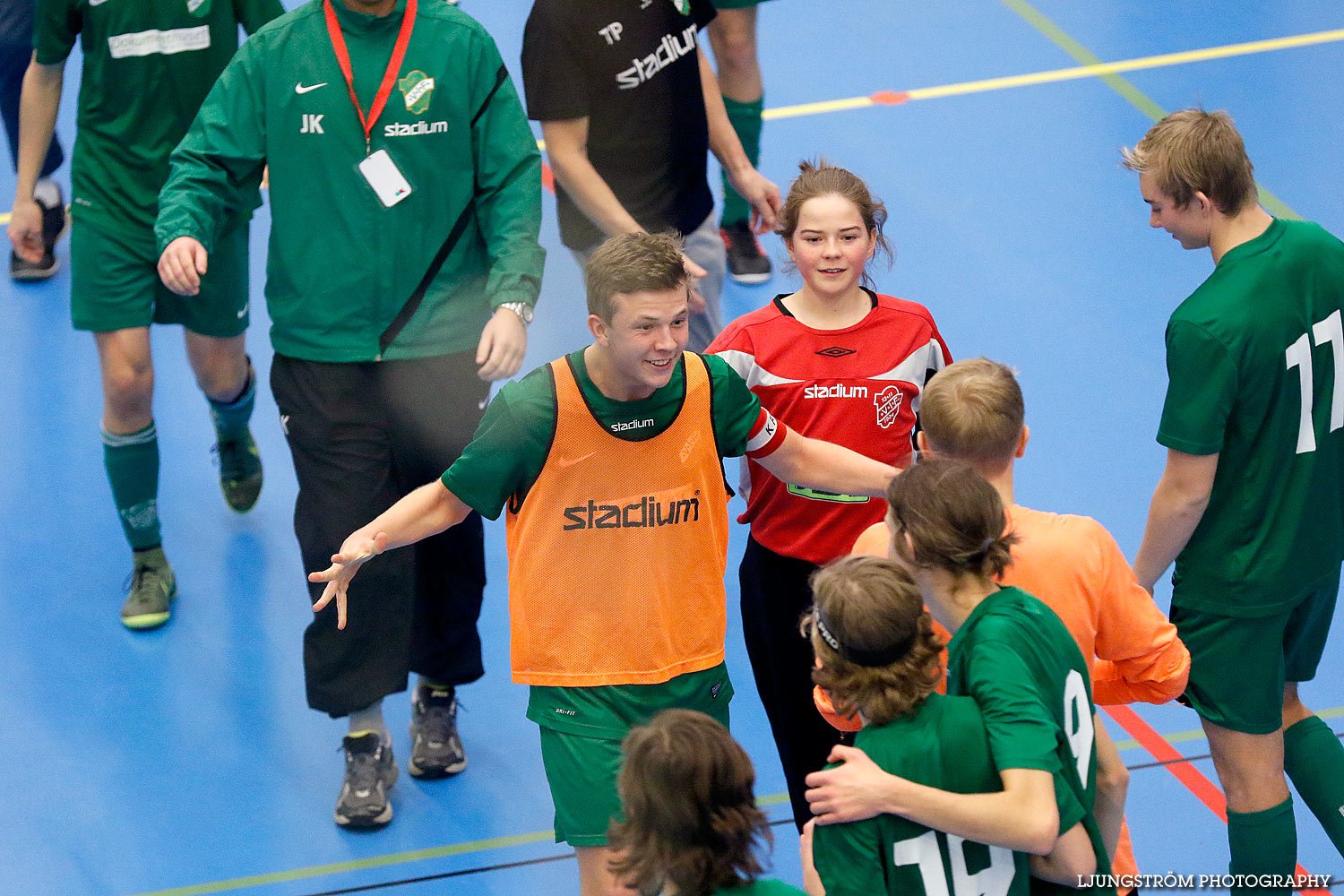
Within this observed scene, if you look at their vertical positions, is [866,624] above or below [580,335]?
below

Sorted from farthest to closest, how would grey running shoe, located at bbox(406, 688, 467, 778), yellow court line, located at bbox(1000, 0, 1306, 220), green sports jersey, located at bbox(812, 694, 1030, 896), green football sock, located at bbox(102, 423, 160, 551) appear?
yellow court line, located at bbox(1000, 0, 1306, 220) < green football sock, located at bbox(102, 423, 160, 551) < grey running shoe, located at bbox(406, 688, 467, 778) < green sports jersey, located at bbox(812, 694, 1030, 896)

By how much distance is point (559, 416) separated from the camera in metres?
3.25

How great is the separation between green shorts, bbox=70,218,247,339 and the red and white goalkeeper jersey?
221 centimetres

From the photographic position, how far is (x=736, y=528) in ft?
19.1

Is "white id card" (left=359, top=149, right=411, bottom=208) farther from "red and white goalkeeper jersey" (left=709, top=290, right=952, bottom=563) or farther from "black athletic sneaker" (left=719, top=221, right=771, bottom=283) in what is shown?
"black athletic sneaker" (left=719, top=221, right=771, bottom=283)

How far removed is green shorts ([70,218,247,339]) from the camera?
5.00 m

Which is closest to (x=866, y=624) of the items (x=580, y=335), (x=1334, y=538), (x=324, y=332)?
(x=1334, y=538)

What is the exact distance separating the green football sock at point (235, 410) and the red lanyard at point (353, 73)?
1842 millimetres

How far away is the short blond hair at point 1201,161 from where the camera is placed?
331cm

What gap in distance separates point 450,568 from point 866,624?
2404mm

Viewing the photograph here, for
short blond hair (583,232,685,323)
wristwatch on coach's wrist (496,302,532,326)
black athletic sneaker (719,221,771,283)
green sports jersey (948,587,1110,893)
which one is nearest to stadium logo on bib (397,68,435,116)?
wristwatch on coach's wrist (496,302,532,326)

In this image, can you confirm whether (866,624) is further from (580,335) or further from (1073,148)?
(1073,148)

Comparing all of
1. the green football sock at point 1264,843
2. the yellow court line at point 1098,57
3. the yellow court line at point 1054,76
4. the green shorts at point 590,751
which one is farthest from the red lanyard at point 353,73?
the yellow court line at point 1098,57

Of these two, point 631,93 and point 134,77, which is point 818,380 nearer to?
point 631,93
